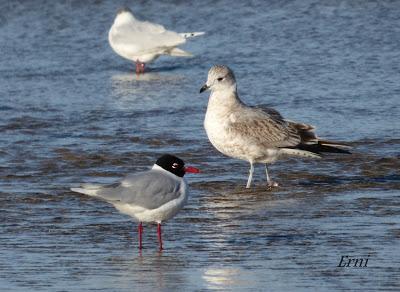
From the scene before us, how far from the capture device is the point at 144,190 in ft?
25.0

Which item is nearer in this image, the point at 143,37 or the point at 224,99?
the point at 224,99

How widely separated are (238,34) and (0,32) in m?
3.58

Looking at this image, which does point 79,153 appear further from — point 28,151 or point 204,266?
point 204,266

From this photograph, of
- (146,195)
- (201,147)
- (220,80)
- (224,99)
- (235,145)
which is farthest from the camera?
(201,147)

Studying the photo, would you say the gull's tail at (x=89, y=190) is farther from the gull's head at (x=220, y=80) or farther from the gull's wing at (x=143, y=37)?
the gull's wing at (x=143, y=37)

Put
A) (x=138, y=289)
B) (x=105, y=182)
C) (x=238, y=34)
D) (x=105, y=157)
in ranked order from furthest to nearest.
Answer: (x=238, y=34) → (x=105, y=157) → (x=105, y=182) → (x=138, y=289)

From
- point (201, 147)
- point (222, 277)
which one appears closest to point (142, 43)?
point (201, 147)

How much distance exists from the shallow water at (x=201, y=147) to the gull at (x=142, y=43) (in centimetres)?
28

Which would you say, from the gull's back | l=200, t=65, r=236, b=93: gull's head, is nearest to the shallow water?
the gull's back

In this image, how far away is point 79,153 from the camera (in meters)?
10.9

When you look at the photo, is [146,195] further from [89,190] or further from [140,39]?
[140,39]

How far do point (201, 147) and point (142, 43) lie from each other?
5644 millimetres

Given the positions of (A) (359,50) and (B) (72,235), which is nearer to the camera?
(B) (72,235)

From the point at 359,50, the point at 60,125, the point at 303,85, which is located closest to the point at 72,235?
the point at 60,125
